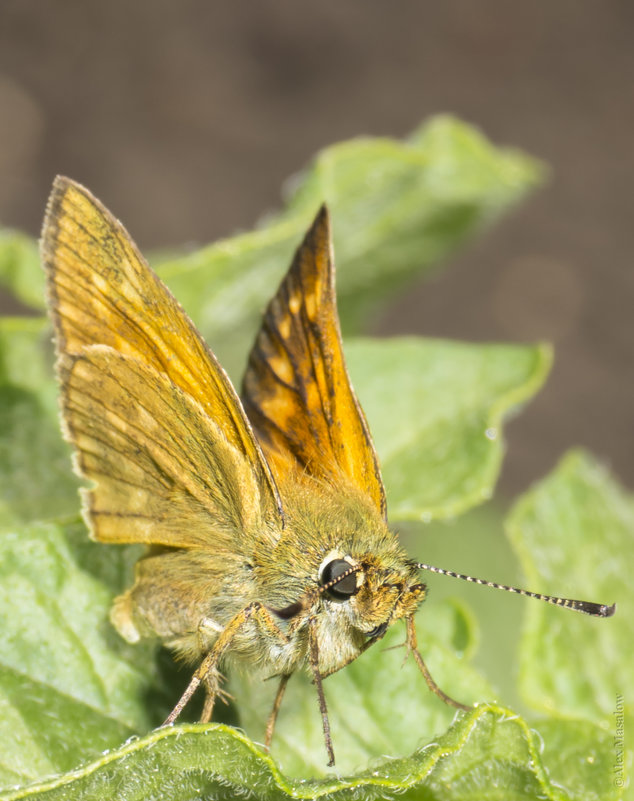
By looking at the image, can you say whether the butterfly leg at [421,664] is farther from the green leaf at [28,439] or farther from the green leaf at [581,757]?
the green leaf at [28,439]

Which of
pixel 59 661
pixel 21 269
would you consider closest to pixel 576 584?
pixel 59 661

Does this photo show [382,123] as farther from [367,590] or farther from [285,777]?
[285,777]

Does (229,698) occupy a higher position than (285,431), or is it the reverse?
(285,431)

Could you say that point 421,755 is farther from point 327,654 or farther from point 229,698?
point 229,698

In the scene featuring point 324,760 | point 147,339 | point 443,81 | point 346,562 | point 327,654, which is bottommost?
point 324,760

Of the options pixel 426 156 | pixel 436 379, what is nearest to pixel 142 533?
pixel 436 379

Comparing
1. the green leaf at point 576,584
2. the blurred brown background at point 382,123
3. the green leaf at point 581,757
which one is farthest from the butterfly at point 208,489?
the blurred brown background at point 382,123
